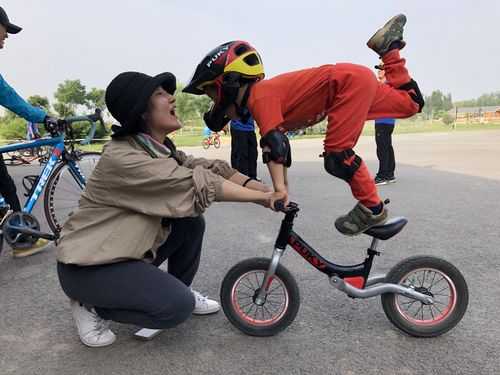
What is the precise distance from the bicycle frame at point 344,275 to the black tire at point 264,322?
0.07 metres

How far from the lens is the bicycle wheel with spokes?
12.3ft

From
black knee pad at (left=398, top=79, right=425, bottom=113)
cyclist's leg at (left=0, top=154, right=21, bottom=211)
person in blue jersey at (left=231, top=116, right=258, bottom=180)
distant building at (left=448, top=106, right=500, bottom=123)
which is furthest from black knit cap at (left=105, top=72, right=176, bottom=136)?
distant building at (left=448, top=106, right=500, bottom=123)

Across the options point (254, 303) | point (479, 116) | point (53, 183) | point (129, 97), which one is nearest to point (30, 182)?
point (53, 183)

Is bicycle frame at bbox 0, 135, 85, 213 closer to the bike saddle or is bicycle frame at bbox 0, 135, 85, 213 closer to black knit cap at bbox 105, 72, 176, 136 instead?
black knit cap at bbox 105, 72, 176, 136

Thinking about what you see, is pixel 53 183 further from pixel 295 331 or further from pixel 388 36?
pixel 388 36

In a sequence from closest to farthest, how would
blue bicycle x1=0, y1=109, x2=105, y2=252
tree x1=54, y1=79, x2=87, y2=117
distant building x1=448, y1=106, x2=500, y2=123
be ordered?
blue bicycle x1=0, y1=109, x2=105, y2=252
tree x1=54, y1=79, x2=87, y2=117
distant building x1=448, y1=106, x2=500, y2=123

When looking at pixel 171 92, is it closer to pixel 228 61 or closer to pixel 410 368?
pixel 228 61

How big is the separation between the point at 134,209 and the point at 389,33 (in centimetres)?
181

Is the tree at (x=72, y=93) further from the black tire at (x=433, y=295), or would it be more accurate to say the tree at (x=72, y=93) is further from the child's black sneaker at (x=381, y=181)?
the black tire at (x=433, y=295)

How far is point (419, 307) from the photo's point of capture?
7.93ft

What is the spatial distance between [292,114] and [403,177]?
239 inches

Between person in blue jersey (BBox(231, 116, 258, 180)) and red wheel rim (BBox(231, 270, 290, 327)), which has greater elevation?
person in blue jersey (BBox(231, 116, 258, 180))

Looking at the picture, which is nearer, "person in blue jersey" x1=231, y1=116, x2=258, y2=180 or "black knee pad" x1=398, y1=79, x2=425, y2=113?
"black knee pad" x1=398, y1=79, x2=425, y2=113

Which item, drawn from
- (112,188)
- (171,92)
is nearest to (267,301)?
(112,188)
